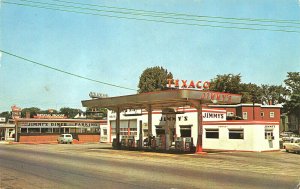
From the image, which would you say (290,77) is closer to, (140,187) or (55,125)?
(55,125)

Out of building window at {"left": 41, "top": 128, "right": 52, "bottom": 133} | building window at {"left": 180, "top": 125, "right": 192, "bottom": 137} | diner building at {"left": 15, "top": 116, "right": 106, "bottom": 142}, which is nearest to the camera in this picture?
building window at {"left": 180, "top": 125, "right": 192, "bottom": 137}

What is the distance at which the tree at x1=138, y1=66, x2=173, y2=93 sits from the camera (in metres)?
86.9

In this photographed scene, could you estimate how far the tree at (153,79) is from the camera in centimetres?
8694

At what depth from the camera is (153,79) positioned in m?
87.5

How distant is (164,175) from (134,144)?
2444 centimetres

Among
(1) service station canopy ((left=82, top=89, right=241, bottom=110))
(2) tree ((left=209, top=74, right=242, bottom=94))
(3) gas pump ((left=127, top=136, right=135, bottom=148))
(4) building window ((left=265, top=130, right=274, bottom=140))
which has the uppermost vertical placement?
(2) tree ((left=209, top=74, right=242, bottom=94))

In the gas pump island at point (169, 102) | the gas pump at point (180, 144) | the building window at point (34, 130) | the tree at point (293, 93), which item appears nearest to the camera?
the gas pump island at point (169, 102)

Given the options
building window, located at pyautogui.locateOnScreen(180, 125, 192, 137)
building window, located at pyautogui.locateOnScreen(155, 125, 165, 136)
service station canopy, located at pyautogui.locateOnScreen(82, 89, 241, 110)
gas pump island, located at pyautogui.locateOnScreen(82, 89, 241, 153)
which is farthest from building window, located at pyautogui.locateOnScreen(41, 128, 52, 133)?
service station canopy, located at pyautogui.locateOnScreen(82, 89, 241, 110)

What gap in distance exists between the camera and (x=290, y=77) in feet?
295

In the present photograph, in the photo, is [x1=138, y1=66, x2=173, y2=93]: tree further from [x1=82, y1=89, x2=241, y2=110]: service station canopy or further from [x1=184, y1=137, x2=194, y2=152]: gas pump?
[x1=184, y1=137, x2=194, y2=152]: gas pump

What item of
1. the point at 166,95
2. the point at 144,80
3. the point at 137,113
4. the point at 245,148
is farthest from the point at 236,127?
the point at 144,80

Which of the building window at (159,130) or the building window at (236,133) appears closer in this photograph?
the building window at (236,133)

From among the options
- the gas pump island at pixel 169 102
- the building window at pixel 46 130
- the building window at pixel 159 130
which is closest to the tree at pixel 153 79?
the building window at pixel 46 130

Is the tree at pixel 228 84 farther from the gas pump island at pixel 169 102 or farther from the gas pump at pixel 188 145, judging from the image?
the gas pump at pixel 188 145
